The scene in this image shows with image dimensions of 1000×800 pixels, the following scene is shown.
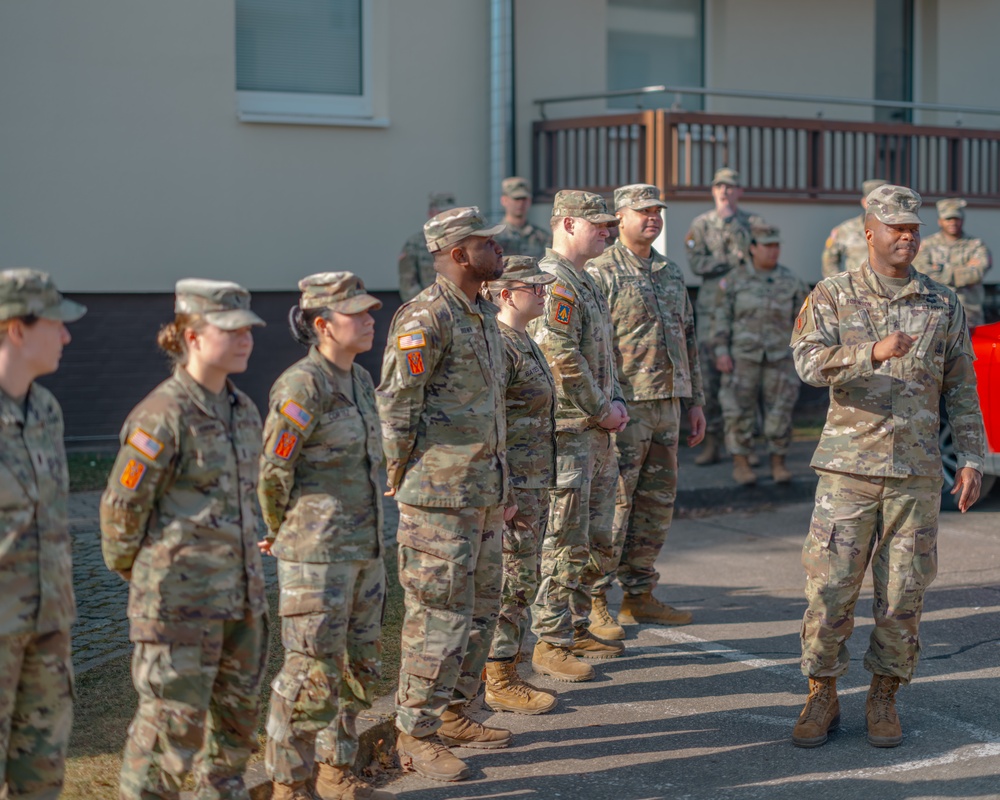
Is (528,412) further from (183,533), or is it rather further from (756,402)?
(756,402)

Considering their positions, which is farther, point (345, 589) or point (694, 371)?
point (694, 371)

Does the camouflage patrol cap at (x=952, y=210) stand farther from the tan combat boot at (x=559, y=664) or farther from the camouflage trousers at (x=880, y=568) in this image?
the tan combat boot at (x=559, y=664)

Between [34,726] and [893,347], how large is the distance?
10.8 ft

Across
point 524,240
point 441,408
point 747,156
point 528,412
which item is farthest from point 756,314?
point 441,408

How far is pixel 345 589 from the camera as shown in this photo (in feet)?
14.8

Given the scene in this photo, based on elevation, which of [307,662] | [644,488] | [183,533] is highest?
[183,533]

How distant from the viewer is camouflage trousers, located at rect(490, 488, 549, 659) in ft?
19.2

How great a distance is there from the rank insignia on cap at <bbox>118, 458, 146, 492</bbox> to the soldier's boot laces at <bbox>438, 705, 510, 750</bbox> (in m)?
1.92

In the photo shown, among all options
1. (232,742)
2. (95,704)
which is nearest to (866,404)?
(232,742)

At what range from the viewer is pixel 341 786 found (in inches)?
185

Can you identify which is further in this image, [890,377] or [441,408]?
[890,377]

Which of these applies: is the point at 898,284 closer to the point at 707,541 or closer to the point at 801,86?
the point at 707,541

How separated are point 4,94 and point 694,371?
6741 millimetres

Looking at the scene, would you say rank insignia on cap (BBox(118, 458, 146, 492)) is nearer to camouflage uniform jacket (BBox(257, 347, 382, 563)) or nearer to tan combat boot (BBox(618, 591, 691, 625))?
camouflage uniform jacket (BBox(257, 347, 382, 563))
